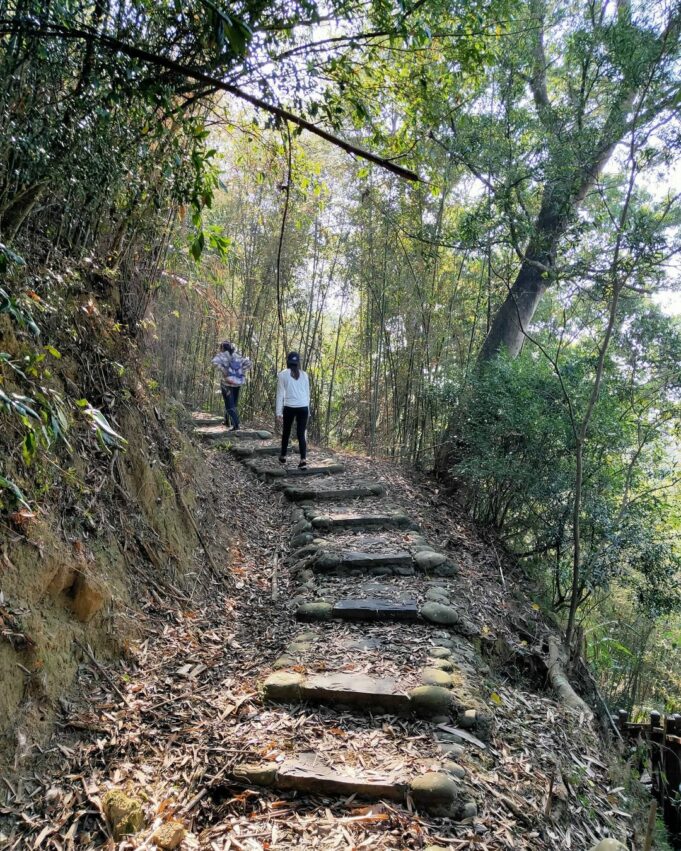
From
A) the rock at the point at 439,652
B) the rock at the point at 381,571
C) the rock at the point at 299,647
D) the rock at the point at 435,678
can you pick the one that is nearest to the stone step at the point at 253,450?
the rock at the point at 381,571

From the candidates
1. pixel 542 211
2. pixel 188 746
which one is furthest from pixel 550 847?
pixel 542 211

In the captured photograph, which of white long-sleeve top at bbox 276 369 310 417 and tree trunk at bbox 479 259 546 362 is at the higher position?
tree trunk at bbox 479 259 546 362

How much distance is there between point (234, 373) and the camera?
24.7 ft

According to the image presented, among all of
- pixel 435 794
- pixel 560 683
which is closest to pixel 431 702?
pixel 435 794

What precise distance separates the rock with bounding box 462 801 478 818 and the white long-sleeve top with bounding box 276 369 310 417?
167 inches

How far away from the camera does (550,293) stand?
9.45 metres

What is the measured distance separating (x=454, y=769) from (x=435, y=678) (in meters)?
0.53

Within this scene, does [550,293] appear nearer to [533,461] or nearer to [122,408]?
[533,461]

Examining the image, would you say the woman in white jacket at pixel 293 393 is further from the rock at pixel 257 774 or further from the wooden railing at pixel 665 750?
the wooden railing at pixel 665 750

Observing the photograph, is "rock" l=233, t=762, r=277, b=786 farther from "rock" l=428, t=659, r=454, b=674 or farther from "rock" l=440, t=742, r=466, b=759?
"rock" l=428, t=659, r=454, b=674

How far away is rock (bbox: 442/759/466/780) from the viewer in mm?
1949

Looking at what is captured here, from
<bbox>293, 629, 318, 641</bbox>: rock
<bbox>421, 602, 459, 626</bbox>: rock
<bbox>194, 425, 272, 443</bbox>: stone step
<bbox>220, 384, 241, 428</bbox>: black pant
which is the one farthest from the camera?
<bbox>220, 384, 241, 428</bbox>: black pant

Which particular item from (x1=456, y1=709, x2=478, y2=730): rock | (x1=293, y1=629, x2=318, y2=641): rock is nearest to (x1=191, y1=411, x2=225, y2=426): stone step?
(x1=293, y1=629, x2=318, y2=641): rock

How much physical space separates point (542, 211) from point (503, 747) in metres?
4.57
